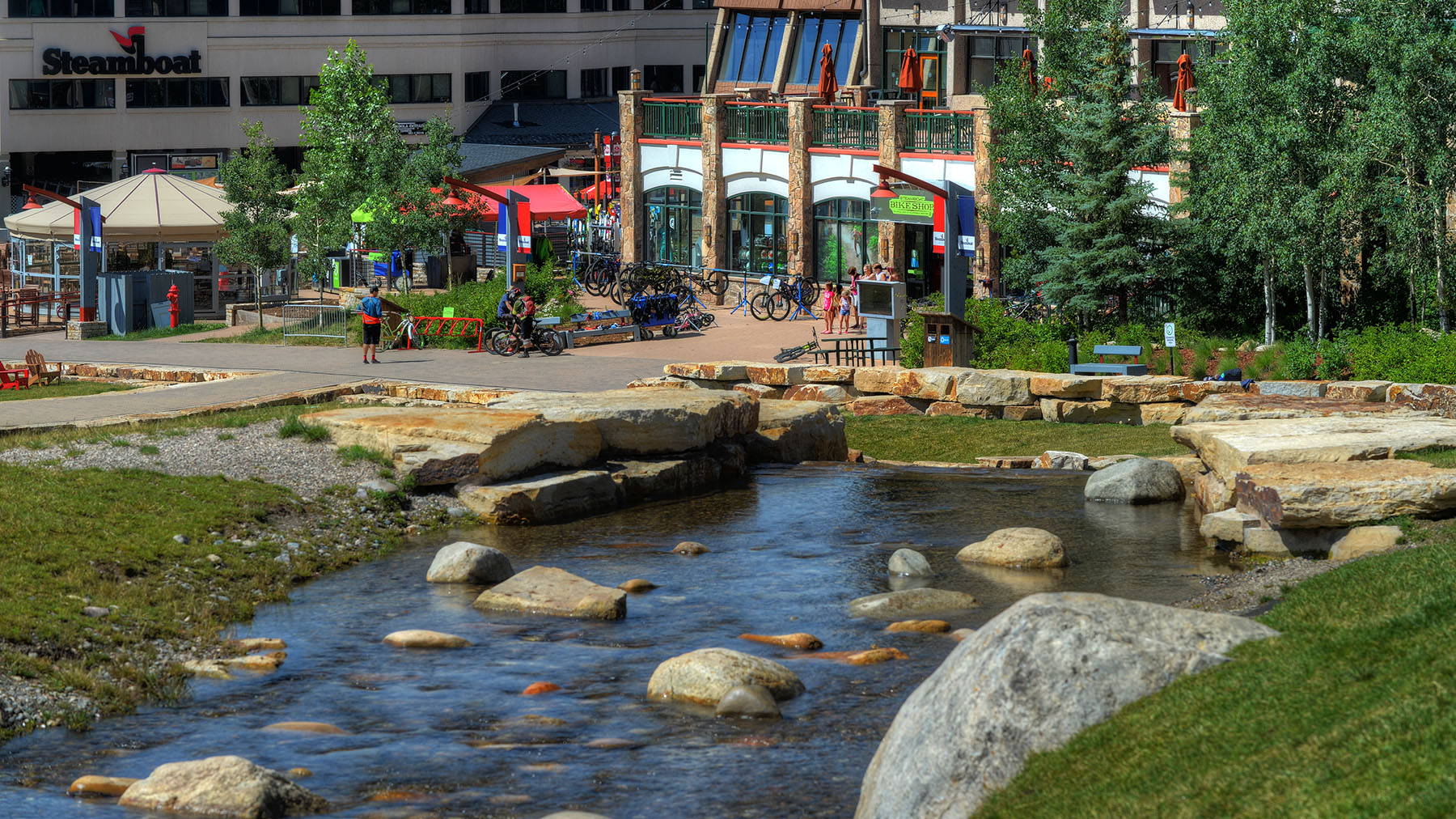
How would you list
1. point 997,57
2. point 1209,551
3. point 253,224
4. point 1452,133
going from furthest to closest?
point 997,57, point 253,224, point 1452,133, point 1209,551

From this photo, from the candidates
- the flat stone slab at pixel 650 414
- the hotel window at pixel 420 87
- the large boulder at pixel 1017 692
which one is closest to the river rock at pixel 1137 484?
the flat stone slab at pixel 650 414

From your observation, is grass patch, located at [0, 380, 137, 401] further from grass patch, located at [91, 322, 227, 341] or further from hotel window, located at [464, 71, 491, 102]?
hotel window, located at [464, 71, 491, 102]

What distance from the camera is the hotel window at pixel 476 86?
73188mm

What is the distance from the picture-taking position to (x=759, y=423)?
23.0m

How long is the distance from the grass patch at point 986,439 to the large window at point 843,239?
18.8m

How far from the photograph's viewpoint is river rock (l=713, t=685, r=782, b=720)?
11.4 meters

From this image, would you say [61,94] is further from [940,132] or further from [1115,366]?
[1115,366]

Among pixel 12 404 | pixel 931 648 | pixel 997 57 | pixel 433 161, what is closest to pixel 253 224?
pixel 433 161

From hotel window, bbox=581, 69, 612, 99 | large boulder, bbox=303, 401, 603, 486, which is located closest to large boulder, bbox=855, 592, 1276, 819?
large boulder, bbox=303, 401, 603, 486

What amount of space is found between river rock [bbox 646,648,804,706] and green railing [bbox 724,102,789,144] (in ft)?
114

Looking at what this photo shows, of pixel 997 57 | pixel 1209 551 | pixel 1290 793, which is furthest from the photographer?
pixel 997 57

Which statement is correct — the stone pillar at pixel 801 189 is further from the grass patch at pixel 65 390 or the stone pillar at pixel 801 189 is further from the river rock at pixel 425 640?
the river rock at pixel 425 640

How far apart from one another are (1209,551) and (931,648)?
15.1 feet

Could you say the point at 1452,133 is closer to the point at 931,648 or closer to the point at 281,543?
the point at 931,648
